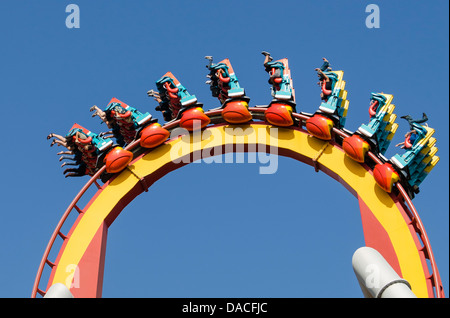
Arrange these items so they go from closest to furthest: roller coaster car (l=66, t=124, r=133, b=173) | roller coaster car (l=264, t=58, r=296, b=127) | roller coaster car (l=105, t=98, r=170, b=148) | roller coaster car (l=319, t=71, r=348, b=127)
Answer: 1. roller coaster car (l=319, t=71, r=348, b=127)
2. roller coaster car (l=264, t=58, r=296, b=127)
3. roller coaster car (l=66, t=124, r=133, b=173)
4. roller coaster car (l=105, t=98, r=170, b=148)

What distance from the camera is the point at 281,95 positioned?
13445mm

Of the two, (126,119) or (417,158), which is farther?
(126,119)

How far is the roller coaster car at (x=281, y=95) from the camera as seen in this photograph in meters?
13.2

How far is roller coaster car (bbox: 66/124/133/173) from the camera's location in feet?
43.8

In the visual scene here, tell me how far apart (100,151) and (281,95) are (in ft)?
10.9

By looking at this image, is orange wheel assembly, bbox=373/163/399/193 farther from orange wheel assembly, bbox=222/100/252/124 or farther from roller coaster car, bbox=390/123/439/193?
orange wheel assembly, bbox=222/100/252/124

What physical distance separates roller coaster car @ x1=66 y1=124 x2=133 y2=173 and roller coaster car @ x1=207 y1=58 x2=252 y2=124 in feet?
6.21

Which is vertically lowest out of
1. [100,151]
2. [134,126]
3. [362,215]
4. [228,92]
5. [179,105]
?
[362,215]

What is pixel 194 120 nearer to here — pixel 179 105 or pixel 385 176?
pixel 179 105

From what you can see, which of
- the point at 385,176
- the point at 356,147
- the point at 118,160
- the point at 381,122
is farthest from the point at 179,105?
the point at 385,176

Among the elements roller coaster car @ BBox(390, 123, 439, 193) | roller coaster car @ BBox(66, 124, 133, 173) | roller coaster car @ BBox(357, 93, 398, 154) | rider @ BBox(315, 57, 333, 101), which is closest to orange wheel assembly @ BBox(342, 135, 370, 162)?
roller coaster car @ BBox(357, 93, 398, 154)
